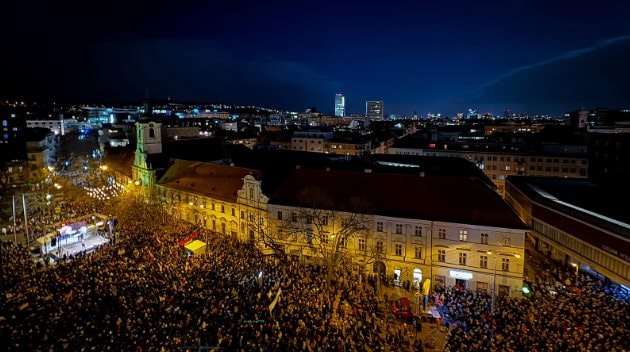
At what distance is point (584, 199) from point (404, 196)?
1832 cm

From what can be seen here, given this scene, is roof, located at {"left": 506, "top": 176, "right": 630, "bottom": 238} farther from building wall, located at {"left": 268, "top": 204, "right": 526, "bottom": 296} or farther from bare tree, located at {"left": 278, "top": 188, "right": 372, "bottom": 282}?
bare tree, located at {"left": 278, "top": 188, "right": 372, "bottom": 282}

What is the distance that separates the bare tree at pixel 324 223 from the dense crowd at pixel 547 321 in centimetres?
926

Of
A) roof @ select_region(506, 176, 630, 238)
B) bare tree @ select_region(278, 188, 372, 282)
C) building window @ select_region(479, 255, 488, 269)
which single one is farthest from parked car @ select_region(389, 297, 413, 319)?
roof @ select_region(506, 176, 630, 238)

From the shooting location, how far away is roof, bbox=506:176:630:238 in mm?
29891

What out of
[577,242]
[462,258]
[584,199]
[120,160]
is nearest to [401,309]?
[462,258]

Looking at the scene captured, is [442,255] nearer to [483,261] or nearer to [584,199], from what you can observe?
[483,261]

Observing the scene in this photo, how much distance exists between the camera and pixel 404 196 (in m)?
34.8

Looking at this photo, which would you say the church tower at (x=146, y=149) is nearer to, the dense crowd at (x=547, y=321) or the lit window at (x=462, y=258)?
the lit window at (x=462, y=258)

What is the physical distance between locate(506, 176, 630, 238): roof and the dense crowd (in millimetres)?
4893

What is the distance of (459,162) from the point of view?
185 feet

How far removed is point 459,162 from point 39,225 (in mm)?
51049

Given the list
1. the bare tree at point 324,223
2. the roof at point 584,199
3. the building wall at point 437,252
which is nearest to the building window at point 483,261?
the building wall at point 437,252

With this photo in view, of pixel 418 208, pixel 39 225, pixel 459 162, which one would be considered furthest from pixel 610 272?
pixel 39 225

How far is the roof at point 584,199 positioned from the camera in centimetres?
2989
